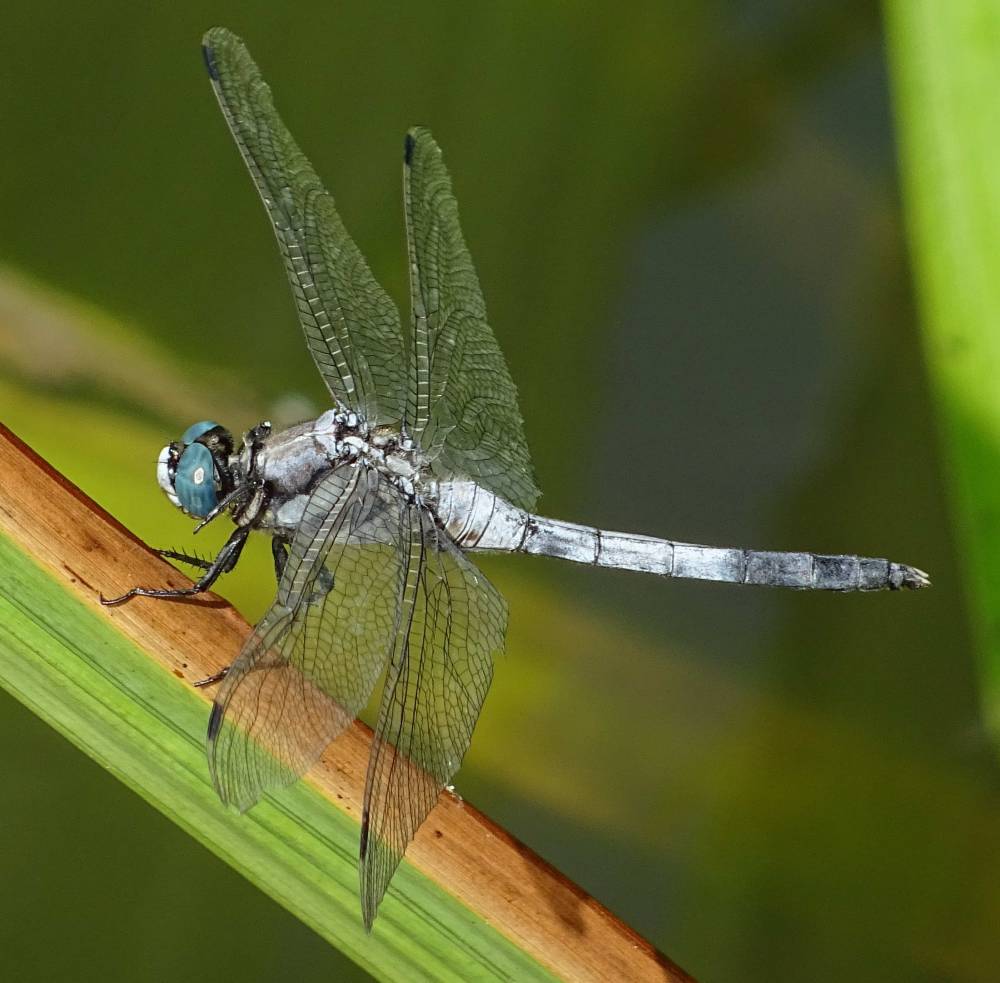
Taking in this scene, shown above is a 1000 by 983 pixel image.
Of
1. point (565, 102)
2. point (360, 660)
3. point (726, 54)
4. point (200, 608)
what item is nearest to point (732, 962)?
point (360, 660)

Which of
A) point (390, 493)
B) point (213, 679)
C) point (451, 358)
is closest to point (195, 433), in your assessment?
point (390, 493)

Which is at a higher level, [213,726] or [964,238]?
[964,238]

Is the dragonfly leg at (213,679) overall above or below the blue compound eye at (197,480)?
below

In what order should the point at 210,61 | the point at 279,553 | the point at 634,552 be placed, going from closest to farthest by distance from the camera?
the point at 210,61
the point at 279,553
the point at 634,552

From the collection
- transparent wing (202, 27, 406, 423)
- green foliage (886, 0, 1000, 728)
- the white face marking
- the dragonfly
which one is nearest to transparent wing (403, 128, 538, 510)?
the dragonfly

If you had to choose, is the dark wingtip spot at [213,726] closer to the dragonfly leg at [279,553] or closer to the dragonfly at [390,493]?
the dragonfly at [390,493]

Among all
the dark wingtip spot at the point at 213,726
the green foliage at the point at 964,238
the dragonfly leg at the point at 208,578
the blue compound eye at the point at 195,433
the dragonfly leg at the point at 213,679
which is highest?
the green foliage at the point at 964,238

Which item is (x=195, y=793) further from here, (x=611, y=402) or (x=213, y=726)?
(x=611, y=402)

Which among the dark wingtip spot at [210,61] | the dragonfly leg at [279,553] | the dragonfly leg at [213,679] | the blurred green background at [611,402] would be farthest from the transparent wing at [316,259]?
the dragonfly leg at [213,679]

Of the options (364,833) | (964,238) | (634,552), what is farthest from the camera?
(634,552)
